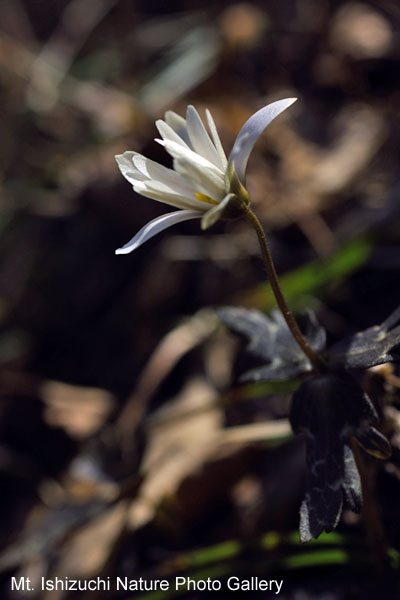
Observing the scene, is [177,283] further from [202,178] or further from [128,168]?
[202,178]

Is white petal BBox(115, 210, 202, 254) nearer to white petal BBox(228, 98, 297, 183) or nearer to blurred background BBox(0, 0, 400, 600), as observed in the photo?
white petal BBox(228, 98, 297, 183)

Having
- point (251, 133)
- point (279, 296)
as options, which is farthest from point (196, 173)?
point (279, 296)

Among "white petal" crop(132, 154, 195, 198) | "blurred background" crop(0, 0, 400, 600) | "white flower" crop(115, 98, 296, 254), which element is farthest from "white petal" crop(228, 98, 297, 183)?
"blurred background" crop(0, 0, 400, 600)

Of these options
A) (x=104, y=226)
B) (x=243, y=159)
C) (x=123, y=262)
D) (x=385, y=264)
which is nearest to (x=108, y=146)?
(x=104, y=226)

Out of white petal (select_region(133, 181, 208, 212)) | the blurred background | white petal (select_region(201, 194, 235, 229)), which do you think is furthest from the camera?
the blurred background

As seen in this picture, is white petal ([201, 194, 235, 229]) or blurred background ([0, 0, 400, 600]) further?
blurred background ([0, 0, 400, 600])

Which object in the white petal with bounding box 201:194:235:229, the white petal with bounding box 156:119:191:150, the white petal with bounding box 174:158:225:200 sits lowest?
the white petal with bounding box 201:194:235:229
